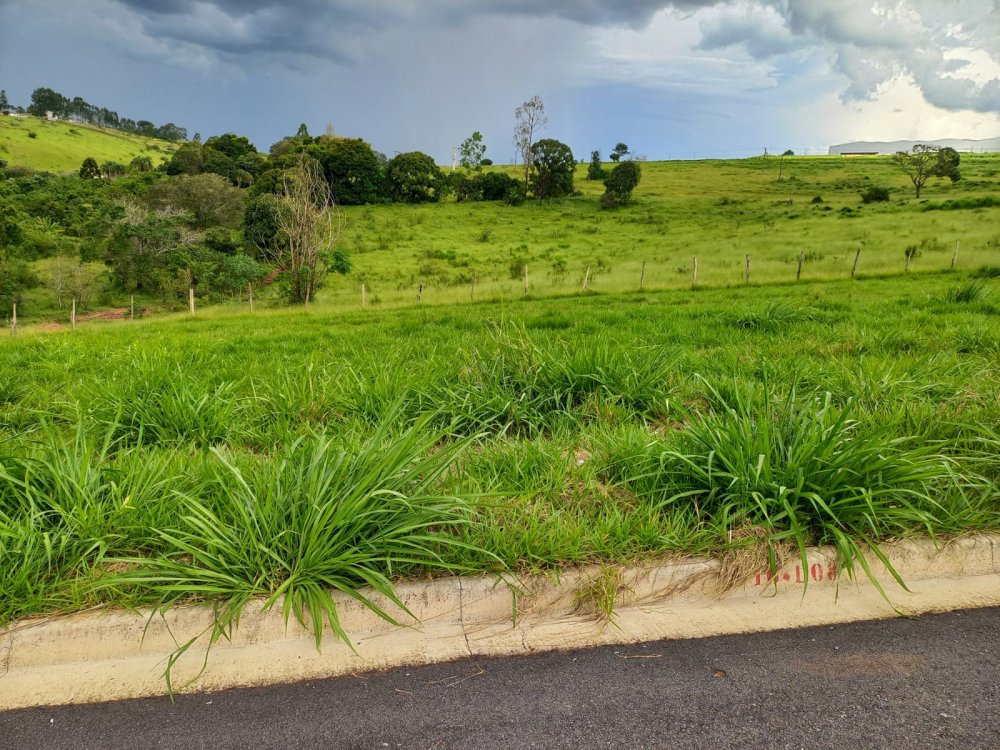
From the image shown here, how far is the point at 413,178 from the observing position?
69.9 meters

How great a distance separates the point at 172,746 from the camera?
1.91 meters

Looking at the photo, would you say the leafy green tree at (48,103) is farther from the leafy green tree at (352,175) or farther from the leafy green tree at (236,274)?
the leafy green tree at (236,274)

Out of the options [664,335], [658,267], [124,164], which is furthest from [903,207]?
[124,164]

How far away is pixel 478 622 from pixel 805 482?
69.3 inches

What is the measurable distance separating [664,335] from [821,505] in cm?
523

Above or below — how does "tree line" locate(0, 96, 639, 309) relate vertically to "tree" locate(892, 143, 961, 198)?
below

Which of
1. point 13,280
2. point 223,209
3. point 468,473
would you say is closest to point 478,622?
point 468,473

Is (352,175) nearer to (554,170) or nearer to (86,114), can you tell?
(554,170)

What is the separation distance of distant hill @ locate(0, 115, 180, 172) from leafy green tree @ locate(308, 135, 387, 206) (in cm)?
4552

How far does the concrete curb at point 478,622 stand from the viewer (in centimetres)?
225

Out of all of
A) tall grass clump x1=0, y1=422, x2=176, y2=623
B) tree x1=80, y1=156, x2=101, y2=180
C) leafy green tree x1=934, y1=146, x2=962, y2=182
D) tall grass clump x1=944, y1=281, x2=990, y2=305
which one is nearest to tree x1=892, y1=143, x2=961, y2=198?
leafy green tree x1=934, y1=146, x2=962, y2=182

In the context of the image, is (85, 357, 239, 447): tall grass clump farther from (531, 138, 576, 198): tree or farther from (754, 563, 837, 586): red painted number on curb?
(531, 138, 576, 198): tree

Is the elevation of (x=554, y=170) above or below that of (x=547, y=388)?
above

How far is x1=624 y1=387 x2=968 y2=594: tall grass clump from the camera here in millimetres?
2799
